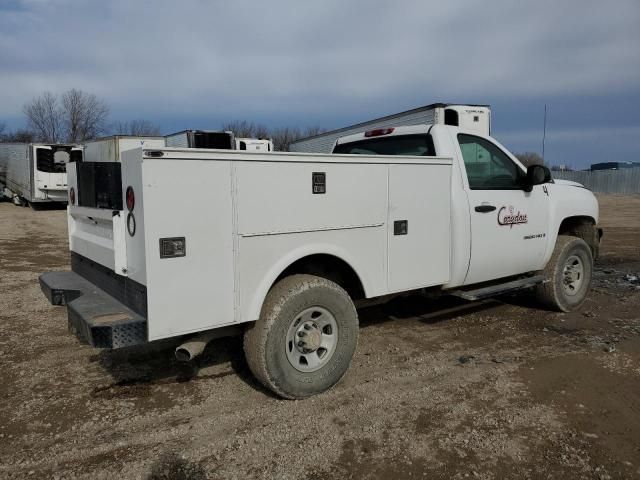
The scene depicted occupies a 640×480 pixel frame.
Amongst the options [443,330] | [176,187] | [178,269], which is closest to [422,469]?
[178,269]

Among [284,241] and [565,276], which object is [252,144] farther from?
[284,241]

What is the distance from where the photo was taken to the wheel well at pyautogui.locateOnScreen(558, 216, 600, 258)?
6.84 meters

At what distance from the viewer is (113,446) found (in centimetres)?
338

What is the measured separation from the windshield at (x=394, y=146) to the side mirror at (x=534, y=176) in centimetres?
129

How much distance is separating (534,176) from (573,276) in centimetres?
179

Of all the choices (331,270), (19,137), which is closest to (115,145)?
(331,270)

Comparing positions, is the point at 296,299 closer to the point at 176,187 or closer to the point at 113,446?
the point at 176,187

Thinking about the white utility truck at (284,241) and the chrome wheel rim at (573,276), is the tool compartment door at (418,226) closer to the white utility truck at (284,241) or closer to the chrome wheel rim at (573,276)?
the white utility truck at (284,241)

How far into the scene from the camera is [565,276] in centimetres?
657

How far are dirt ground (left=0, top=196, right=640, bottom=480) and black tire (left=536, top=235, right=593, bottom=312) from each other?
1.18ft

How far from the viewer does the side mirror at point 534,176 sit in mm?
5578

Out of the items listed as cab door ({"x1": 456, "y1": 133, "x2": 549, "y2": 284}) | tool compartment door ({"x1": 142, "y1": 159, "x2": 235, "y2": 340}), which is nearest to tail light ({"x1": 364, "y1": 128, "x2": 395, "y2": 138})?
cab door ({"x1": 456, "y1": 133, "x2": 549, "y2": 284})

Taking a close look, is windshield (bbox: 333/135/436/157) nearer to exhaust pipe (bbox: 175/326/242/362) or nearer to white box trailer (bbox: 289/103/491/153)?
white box trailer (bbox: 289/103/491/153)

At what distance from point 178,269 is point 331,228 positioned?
122cm
